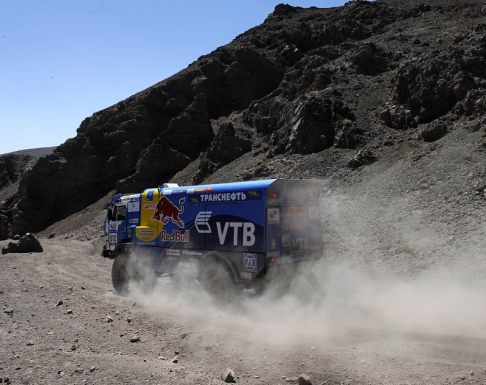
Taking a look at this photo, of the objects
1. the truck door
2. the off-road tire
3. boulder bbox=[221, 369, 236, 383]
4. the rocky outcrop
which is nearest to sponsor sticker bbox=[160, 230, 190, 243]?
the truck door

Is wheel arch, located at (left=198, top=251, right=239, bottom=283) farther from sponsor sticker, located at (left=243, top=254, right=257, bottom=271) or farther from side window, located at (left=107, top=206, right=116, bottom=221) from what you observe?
side window, located at (left=107, top=206, right=116, bottom=221)

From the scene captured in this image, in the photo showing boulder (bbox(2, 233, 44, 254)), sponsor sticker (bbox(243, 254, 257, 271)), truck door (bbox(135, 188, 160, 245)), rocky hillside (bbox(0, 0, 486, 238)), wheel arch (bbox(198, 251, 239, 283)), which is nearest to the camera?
sponsor sticker (bbox(243, 254, 257, 271))

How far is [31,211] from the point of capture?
168 feet

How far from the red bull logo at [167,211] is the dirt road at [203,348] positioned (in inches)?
101

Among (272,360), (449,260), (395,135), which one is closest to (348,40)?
(395,135)

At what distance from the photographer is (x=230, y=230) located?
11.5m

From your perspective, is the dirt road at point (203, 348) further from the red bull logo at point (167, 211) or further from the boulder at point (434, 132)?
the boulder at point (434, 132)

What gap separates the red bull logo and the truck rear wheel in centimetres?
189

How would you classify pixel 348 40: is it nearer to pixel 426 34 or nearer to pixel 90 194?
pixel 426 34

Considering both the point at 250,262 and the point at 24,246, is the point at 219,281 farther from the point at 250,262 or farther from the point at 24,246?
the point at 24,246

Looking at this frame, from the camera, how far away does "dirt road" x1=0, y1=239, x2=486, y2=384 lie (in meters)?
6.61

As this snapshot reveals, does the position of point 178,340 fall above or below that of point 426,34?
below

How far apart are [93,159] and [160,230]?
137ft

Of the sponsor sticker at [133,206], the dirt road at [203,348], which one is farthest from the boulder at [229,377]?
the sponsor sticker at [133,206]
